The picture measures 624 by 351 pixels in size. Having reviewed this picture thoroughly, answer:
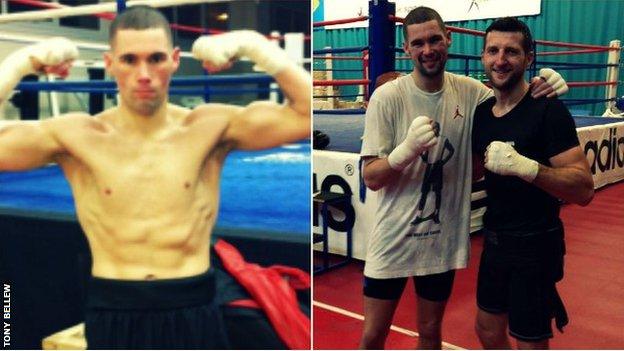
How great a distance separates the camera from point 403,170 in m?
1.77

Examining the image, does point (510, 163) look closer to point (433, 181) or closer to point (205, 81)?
point (433, 181)

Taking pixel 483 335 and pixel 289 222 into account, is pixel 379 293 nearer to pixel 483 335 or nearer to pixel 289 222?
pixel 483 335

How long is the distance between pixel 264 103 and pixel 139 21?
1.18 ft


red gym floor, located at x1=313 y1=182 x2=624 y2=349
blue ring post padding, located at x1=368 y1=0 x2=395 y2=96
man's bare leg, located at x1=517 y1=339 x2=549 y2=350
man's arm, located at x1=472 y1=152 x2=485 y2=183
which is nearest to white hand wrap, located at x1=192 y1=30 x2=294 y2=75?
man's arm, located at x1=472 y1=152 x2=485 y2=183

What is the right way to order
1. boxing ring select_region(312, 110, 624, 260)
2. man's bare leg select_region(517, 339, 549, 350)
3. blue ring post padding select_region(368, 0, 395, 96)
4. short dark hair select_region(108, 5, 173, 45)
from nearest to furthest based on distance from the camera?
short dark hair select_region(108, 5, 173, 45) → man's bare leg select_region(517, 339, 549, 350) → blue ring post padding select_region(368, 0, 395, 96) → boxing ring select_region(312, 110, 624, 260)

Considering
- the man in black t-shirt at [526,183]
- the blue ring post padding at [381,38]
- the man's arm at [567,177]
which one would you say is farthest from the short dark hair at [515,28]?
the blue ring post padding at [381,38]

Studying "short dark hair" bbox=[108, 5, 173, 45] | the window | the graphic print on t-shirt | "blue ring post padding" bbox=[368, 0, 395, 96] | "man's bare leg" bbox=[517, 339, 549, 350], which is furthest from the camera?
"blue ring post padding" bbox=[368, 0, 395, 96]

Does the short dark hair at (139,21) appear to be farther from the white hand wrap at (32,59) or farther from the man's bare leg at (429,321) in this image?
the man's bare leg at (429,321)

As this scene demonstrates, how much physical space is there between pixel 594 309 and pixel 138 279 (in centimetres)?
204

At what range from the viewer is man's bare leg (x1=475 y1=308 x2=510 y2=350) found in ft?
5.85

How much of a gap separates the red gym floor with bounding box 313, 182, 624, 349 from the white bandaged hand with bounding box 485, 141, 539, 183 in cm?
98

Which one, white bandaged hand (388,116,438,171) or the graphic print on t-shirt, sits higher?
white bandaged hand (388,116,438,171)

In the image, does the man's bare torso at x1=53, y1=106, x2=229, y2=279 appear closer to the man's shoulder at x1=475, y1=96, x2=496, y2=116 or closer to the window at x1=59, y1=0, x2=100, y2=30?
the window at x1=59, y1=0, x2=100, y2=30

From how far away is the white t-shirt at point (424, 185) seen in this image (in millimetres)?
1756
